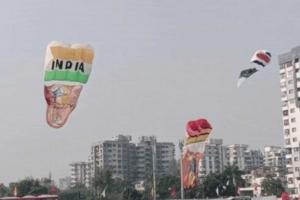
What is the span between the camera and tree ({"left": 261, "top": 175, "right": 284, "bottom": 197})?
315 feet

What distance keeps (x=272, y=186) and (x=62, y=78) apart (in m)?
76.3

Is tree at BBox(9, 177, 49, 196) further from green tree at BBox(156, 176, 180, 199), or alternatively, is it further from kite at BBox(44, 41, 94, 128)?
kite at BBox(44, 41, 94, 128)

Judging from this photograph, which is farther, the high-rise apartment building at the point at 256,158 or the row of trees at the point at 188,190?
the high-rise apartment building at the point at 256,158

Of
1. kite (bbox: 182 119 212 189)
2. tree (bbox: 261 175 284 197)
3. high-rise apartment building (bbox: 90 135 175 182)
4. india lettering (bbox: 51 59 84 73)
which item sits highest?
high-rise apartment building (bbox: 90 135 175 182)

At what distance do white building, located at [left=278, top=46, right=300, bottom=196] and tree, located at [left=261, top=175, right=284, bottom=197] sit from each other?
5.64 feet

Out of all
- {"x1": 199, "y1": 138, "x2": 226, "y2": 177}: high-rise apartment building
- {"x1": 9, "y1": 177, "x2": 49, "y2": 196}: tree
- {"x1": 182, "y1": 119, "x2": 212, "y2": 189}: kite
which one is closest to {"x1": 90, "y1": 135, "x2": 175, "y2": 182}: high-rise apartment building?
{"x1": 199, "y1": 138, "x2": 226, "y2": 177}: high-rise apartment building

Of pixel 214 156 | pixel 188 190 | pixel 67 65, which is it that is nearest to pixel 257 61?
pixel 67 65

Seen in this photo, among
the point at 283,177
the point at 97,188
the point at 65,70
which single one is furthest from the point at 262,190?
the point at 65,70

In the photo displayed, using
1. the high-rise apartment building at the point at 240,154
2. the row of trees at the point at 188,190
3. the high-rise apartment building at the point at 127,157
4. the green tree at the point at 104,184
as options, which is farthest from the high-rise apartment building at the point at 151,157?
the green tree at the point at 104,184

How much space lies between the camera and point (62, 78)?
26359 millimetres

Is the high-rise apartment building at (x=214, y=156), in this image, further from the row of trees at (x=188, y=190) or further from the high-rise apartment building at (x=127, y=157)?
the row of trees at (x=188, y=190)

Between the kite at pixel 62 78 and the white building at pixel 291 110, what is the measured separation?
7204 centimetres

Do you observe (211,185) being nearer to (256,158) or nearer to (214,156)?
(214,156)

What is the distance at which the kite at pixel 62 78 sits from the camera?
85.6 ft
